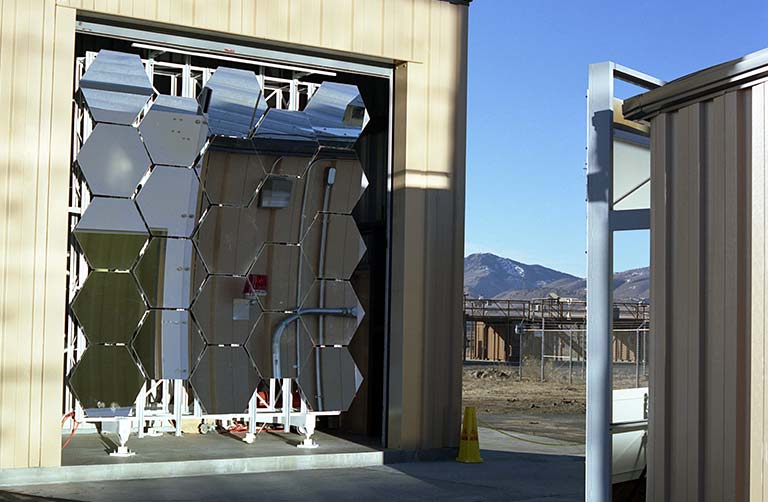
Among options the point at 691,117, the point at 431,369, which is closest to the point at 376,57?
the point at 431,369

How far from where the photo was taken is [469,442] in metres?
10.2

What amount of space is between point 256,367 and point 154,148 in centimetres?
244

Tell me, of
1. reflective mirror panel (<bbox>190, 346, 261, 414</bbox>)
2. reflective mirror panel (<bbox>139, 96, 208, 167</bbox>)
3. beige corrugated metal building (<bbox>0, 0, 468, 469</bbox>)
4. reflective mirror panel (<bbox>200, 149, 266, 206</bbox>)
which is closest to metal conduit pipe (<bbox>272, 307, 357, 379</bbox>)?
reflective mirror panel (<bbox>190, 346, 261, 414</bbox>)

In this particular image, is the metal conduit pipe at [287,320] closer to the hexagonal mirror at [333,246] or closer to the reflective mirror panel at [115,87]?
the hexagonal mirror at [333,246]

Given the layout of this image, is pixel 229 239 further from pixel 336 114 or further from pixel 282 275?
pixel 336 114

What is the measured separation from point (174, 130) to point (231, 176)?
80 centimetres

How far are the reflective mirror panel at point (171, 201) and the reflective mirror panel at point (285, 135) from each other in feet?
2.73

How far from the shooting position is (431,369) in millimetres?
10289

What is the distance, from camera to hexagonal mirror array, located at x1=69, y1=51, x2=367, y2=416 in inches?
365

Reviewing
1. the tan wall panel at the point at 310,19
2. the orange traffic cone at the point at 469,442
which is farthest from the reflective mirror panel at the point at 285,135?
the orange traffic cone at the point at 469,442

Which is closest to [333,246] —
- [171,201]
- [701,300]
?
[171,201]

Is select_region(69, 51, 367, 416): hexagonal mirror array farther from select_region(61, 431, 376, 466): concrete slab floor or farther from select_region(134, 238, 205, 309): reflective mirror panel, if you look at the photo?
select_region(61, 431, 376, 466): concrete slab floor

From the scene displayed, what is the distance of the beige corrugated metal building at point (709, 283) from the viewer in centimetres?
471

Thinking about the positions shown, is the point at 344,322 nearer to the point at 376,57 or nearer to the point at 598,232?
the point at 376,57
